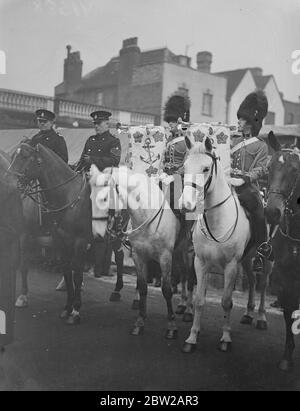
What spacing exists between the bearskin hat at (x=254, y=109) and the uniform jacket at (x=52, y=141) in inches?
96.5

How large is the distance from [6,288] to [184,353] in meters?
2.00

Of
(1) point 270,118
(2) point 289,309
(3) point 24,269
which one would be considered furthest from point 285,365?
(1) point 270,118

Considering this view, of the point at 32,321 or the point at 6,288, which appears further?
the point at 32,321

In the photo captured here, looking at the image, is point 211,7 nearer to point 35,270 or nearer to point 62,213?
point 62,213

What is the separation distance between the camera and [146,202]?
5332mm

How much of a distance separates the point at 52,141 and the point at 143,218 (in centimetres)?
184

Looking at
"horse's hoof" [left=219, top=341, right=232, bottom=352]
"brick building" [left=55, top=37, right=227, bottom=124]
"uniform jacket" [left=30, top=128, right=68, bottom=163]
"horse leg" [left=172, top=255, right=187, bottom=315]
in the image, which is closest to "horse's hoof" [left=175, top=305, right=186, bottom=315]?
"horse leg" [left=172, top=255, right=187, bottom=315]

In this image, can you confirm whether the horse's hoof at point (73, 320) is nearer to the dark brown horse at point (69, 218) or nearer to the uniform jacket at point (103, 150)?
the dark brown horse at point (69, 218)

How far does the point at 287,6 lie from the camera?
4746mm

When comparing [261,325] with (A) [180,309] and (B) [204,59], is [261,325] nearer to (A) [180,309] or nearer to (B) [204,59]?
(A) [180,309]

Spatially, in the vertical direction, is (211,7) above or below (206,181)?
above
